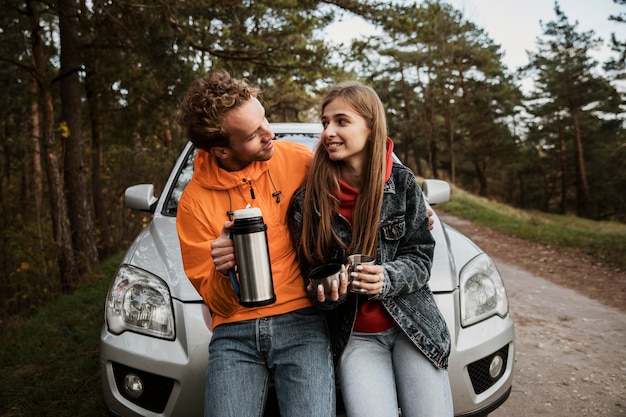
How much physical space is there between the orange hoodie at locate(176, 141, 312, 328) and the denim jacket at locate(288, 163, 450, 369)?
6cm

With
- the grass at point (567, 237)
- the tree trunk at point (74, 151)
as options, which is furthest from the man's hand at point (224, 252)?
the grass at point (567, 237)

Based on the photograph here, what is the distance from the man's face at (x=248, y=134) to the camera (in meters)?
1.91

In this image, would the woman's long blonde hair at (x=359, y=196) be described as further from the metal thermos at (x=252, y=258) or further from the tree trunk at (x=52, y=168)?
the tree trunk at (x=52, y=168)

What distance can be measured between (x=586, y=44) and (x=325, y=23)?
25.2m

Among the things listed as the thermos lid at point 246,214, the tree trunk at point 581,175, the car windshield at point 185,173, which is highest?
the car windshield at point 185,173

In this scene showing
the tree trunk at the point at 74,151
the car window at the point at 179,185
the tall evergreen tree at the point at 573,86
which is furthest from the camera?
the tall evergreen tree at the point at 573,86

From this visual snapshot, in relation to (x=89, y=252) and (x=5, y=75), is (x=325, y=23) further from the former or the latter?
(x=5, y=75)

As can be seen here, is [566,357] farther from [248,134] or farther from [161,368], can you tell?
[248,134]

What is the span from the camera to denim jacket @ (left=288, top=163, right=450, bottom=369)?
74.2 inches

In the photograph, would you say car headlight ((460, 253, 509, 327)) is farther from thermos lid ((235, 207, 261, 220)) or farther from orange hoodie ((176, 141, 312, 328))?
thermos lid ((235, 207, 261, 220))

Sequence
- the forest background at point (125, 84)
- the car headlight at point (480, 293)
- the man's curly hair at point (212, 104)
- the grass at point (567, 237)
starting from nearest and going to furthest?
the man's curly hair at point (212, 104), the car headlight at point (480, 293), the forest background at point (125, 84), the grass at point (567, 237)

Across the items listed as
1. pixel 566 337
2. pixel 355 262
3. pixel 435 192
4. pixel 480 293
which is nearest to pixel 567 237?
pixel 566 337

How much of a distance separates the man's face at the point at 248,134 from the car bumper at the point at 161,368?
0.75m

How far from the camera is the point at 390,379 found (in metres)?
1.89
